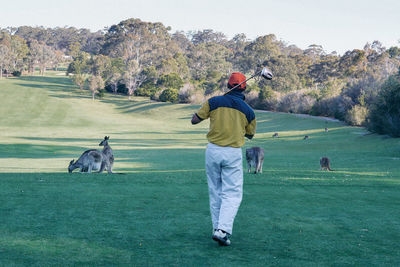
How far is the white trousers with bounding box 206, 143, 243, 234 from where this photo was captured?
685cm

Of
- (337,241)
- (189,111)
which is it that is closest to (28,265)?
(337,241)

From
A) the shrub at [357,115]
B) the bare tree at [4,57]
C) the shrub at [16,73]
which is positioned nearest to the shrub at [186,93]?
the shrub at [357,115]

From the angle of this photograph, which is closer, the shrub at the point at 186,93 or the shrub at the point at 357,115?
the shrub at the point at 357,115

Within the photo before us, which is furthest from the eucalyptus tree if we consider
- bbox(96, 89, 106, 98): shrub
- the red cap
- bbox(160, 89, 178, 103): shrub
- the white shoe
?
the white shoe

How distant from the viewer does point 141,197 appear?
10.1 meters

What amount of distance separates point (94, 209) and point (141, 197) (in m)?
1.66

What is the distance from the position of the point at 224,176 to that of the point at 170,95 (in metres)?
85.2

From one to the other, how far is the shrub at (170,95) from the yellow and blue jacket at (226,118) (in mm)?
84751

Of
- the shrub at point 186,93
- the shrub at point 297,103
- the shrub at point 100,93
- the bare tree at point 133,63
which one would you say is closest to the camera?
the shrub at point 297,103

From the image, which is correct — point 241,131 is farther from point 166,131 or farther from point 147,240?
point 166,131

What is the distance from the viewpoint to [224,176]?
6.93 meters

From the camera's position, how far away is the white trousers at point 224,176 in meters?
6.85

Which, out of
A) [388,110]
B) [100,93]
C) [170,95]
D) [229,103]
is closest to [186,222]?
[229,103]

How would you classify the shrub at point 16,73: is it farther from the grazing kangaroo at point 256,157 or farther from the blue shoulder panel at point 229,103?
the blue shoulder panel at point 229,103
